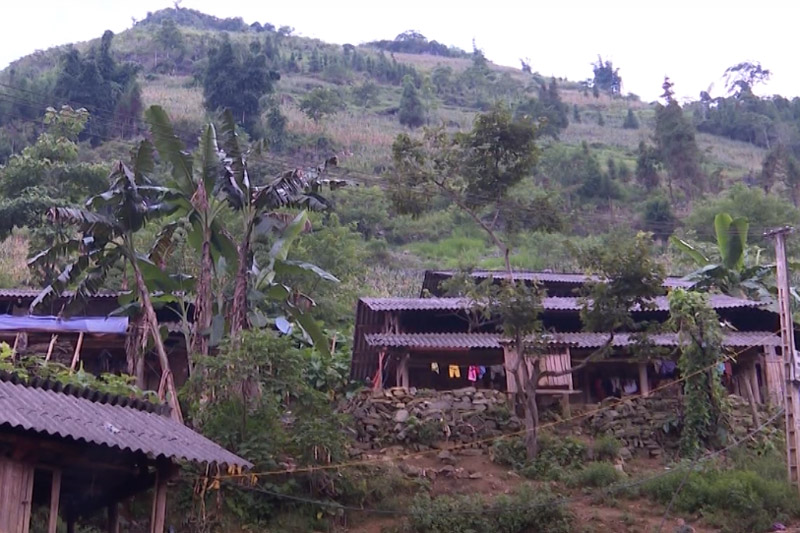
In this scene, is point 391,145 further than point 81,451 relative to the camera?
Yes

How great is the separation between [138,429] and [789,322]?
38.1 feet

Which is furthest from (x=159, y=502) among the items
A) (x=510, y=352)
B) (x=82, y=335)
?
(x=510, y=352)

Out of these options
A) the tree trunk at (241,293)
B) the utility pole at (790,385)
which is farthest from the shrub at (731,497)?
the tree trunk at (241,293)

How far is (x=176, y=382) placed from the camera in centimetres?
2306

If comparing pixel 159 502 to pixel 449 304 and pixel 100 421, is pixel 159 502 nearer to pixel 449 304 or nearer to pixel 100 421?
pixel 100 421

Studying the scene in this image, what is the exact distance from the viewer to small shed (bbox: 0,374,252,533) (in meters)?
9.66

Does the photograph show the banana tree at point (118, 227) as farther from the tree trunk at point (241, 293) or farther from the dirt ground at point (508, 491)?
the dirt ground at point (508, 491)

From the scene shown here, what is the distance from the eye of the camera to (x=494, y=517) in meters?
16.4

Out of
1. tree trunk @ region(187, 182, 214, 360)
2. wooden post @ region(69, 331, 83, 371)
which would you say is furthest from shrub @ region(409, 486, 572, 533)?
wooden post @ region(69, 331, 83, 371)

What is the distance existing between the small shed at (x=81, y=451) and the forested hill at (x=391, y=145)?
29.7 feet

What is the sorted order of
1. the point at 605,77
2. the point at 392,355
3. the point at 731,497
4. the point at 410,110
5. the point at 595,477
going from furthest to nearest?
the point at 605,77
the point at 410,110
the point at 392,355
the point at 595,477
the point at 731,497

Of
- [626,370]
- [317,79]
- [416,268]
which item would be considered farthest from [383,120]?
[626,370]

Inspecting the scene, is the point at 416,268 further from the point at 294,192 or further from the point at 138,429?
the point at 138,429

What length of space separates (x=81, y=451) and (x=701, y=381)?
43.2 feet
